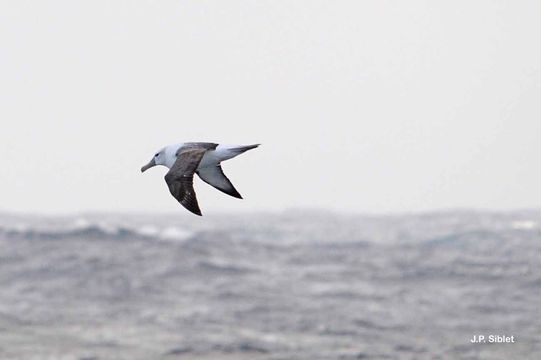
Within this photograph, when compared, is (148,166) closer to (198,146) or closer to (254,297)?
(198,146)

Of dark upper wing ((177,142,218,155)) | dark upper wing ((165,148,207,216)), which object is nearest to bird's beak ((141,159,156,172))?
dark upper wing ((177,142,218,155))

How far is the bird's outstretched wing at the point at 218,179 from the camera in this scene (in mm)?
16734

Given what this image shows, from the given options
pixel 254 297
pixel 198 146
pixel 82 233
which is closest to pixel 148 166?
pixel 198 146

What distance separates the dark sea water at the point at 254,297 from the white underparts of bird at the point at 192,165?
4379cm

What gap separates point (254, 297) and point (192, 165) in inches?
2864

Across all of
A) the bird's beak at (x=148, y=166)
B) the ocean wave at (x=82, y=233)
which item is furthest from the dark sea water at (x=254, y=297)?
the bird's beak at (x=148, y=166)

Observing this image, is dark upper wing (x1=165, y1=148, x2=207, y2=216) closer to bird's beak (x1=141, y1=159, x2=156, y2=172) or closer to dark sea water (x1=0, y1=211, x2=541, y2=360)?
bird's beak (x1=141, y1=159, x2=156, y2=172)

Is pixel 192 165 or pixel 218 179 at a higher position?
pixel 218 179

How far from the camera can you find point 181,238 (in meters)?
121

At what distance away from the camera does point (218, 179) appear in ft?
55.3

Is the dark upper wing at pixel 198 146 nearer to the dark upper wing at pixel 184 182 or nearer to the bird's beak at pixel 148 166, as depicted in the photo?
the dark upper wing at pixel 184 182

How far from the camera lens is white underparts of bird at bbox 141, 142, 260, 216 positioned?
14188mm

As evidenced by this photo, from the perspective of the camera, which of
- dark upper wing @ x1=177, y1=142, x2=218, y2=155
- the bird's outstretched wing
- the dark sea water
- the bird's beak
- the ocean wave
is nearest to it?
dark upper wing @ x1=177, y1=142, x2=218, y2=155

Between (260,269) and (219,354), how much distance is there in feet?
148
